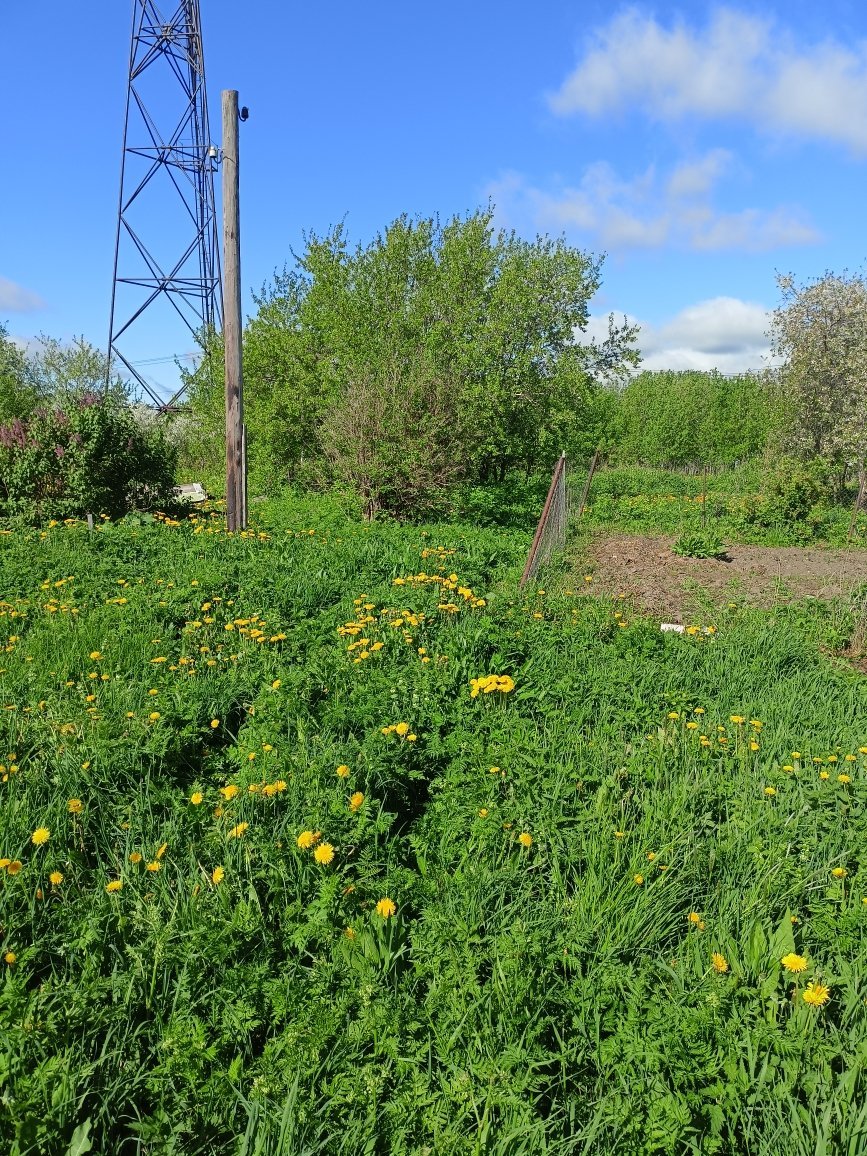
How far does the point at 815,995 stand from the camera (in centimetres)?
206

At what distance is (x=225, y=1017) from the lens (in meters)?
2.03

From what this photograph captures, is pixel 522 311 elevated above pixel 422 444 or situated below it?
above

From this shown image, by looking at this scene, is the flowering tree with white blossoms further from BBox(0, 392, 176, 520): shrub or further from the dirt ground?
BBox(0, 392, 176, 520): shrub

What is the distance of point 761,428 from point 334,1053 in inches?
1465

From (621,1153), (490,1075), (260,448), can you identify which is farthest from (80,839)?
(260,448)

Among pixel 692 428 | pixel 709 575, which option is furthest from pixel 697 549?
pixel 692 428

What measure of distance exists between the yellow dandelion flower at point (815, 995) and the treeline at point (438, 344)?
1018cm

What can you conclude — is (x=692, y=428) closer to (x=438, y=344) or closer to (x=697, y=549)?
(x=438, y=344)

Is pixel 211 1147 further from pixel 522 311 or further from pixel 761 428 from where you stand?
pixel 761 428

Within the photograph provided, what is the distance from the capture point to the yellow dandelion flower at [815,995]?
2049 millimetres

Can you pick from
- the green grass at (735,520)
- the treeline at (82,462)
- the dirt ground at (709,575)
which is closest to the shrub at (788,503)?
the green grass at (735,520)

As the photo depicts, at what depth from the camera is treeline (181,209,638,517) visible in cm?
1323

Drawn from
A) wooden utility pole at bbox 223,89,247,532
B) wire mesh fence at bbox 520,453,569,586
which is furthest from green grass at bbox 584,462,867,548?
wooden utility pole at bbox 223,89,247,532

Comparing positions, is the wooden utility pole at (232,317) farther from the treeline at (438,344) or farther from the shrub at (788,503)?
the shrub at (788,503)
